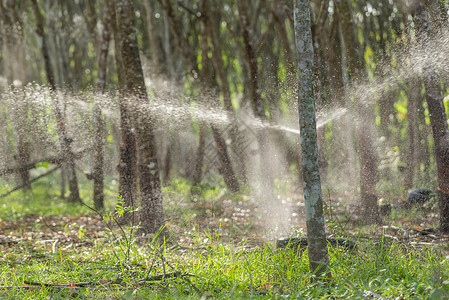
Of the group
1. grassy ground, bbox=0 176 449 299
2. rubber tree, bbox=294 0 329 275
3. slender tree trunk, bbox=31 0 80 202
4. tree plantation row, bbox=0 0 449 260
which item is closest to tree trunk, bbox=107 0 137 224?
tree plantation row, bbox=0 0 449 260

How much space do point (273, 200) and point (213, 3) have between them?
11.2 m

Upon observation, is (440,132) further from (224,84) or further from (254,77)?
(224,84)

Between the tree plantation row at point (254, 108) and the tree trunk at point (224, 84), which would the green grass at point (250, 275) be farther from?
the tree trunk at point (224, 84)

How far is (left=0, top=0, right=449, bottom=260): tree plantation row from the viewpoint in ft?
23.7

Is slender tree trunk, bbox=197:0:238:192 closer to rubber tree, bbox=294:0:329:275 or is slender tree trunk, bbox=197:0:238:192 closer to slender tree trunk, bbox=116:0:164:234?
slender tree trunk, bbox=116:0:164:234

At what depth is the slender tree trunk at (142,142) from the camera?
716 centimetres

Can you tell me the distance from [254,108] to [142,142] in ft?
14.9

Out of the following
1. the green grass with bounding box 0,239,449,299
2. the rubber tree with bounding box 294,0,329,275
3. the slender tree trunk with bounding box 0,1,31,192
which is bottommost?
the green grass with bounding box 0,239,449,299

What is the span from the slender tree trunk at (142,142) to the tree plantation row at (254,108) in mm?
15

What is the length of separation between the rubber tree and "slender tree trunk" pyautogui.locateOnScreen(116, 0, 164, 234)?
2992 mm

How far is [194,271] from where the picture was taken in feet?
16.3

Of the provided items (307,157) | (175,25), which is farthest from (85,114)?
(307,157)

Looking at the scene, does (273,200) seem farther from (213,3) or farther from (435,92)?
(213,3)

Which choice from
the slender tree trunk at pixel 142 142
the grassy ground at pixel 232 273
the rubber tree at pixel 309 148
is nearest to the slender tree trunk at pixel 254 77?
the slender tree trunk at pixel 142 142
